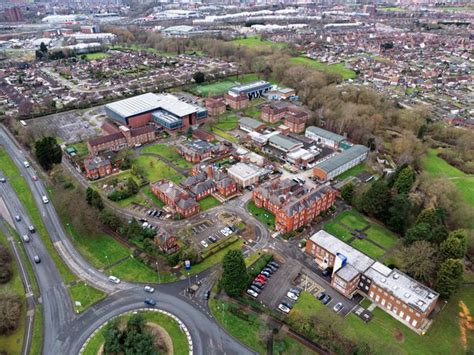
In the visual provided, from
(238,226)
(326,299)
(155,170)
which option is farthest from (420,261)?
(155,170)

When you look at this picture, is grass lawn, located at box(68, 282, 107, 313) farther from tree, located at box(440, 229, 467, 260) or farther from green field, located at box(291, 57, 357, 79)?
green field, located at box(291, 57, 357, 79)

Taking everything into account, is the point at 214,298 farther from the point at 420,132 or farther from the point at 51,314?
the point at 420,132

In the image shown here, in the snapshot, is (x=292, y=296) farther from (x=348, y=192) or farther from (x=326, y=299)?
(x=348, y=192)

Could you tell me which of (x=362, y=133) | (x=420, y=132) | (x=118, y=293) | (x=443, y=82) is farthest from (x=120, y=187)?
(x=443, y=82)

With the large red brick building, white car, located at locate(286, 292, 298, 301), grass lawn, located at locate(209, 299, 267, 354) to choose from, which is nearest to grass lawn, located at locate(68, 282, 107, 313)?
grass lawn, located at locate(209, 299, 267, 354)

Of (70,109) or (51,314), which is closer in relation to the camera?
(51,314)

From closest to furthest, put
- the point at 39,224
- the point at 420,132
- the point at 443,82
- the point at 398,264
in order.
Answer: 1. the point at 398,264
2. the point at 39,224
3. the point at 420,132
4. the point at 443,82
